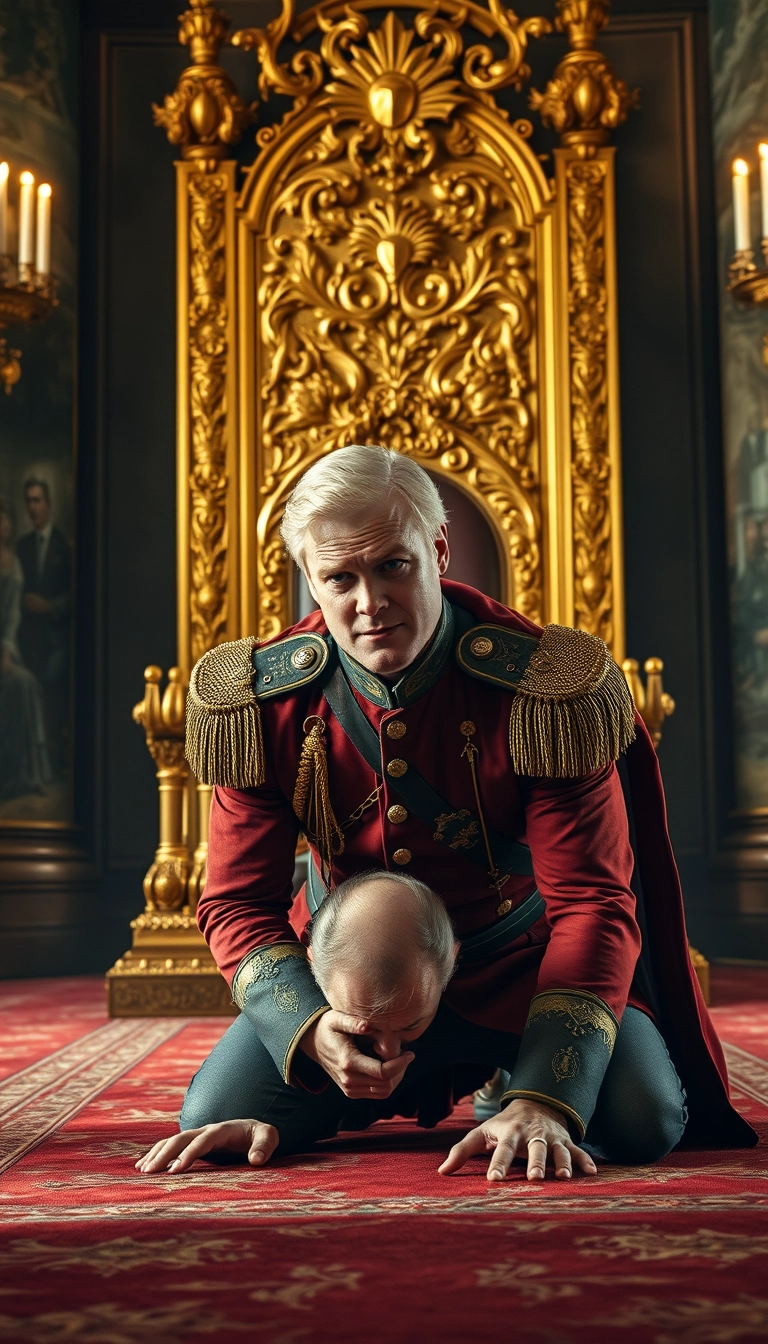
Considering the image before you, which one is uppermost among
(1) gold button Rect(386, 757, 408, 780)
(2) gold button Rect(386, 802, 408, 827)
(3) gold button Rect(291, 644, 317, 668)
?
(3) gold button Rect(291, 644, 317, 668)

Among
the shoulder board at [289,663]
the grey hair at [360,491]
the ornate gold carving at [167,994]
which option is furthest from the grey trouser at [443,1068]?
the ornate gold carving at [167,994]

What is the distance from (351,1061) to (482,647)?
2.28 ft

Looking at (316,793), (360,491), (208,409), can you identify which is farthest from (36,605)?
(360,491)

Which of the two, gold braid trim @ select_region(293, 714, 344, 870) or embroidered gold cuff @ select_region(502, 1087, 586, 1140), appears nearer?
embroidered gold cuff @ select_region(502, 1087, 586, 1140)

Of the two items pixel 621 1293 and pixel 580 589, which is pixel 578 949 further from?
pixel 580 589

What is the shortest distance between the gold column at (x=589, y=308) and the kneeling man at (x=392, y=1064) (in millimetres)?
4250

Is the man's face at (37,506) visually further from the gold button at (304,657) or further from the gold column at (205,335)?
the gold button at (304,657)

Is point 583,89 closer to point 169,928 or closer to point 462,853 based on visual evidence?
point 169,928

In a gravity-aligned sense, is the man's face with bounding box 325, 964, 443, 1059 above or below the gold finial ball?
below

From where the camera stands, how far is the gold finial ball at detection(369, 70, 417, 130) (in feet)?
21.8

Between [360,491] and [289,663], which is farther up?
[360,491]

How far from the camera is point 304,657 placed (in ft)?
7.95

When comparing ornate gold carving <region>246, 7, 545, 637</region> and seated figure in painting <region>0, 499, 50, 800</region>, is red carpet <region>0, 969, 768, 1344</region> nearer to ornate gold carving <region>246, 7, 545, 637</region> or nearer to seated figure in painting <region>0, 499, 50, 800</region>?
seated figure in painting <region>0, 499, 50, 800</region>

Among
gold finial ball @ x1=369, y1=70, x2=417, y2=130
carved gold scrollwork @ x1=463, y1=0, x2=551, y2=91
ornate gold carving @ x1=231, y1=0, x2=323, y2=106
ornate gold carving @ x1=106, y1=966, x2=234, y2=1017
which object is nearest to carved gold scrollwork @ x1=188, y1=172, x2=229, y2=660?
ornate gold carving @ x1=231, y1=0, x2=323, y2=106
